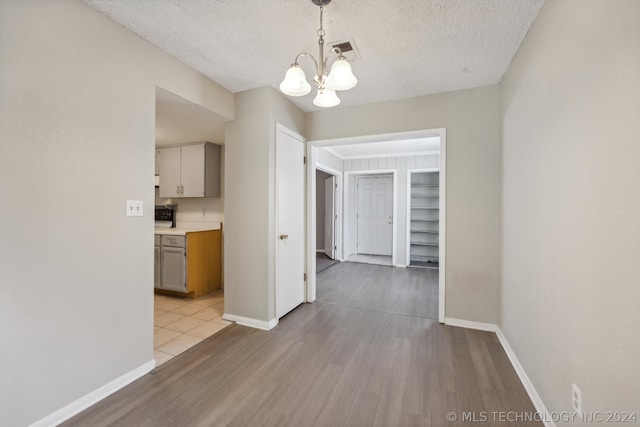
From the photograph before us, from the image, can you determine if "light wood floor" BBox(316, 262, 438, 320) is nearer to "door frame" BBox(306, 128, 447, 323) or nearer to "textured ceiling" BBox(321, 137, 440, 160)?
"door frame" BBox(306, 128, 447, 323)

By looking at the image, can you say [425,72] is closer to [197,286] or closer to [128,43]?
[128,43]

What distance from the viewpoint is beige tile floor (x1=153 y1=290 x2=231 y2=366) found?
2.33 m

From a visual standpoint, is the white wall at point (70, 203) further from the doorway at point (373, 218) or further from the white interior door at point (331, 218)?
the doorway at point (373, 218)

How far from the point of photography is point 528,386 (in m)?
1.74

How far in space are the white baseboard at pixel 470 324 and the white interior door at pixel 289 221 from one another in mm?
1711

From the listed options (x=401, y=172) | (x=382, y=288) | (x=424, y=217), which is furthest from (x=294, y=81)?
(x=424, y=217)

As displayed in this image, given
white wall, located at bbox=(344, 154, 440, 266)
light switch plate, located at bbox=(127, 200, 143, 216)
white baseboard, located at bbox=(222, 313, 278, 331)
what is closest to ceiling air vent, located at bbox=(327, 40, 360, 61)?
light switch plate, located at bbox=(127, 200, 143, 216)

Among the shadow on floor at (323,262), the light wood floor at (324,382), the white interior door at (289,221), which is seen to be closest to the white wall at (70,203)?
the light wood floor at (324,382)

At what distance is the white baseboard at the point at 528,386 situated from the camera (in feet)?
4.86

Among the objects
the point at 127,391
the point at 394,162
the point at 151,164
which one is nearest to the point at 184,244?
the point at 151,164

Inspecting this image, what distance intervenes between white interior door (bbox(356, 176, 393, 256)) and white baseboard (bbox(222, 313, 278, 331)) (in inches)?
167

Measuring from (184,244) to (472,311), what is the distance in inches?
137

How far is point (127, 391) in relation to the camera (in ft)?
5.78

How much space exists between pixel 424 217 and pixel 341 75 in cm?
558
